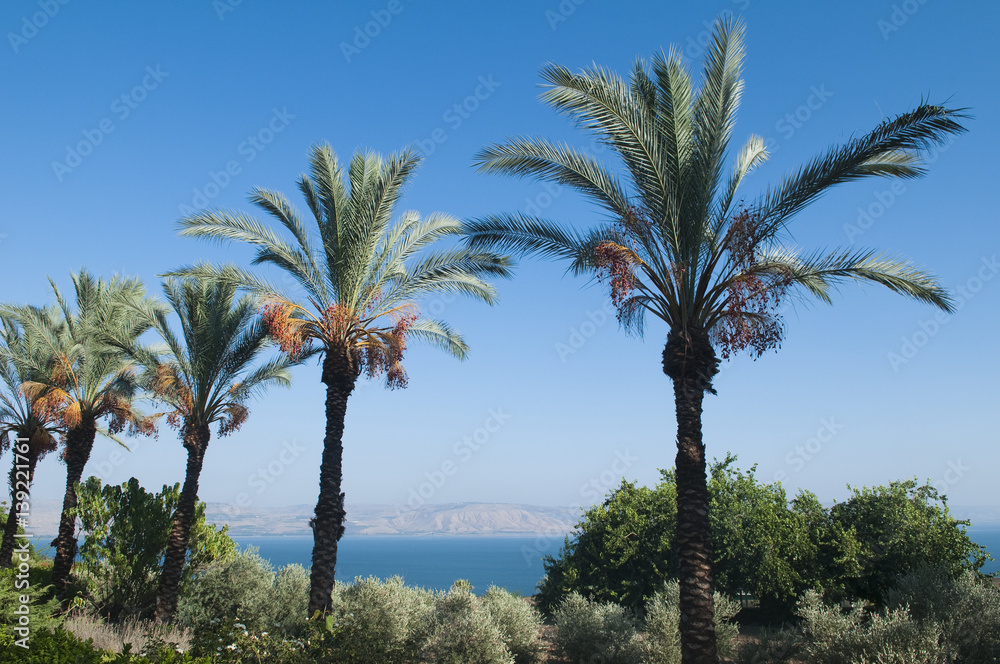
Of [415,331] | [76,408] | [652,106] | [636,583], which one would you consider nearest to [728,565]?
[636,583]

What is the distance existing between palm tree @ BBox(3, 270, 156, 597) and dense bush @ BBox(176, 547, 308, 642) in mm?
4037

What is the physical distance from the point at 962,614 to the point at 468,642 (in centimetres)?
855

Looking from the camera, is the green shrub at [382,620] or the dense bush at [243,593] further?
the dense bush at [243,593]

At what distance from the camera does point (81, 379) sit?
63.1 ft

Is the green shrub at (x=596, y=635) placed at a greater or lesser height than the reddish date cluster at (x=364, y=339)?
lesser

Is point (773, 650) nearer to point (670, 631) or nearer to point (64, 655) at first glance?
point (670, 631)

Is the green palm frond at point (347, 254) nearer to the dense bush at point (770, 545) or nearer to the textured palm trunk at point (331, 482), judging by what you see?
the textured palm trunk at point (331, 482)

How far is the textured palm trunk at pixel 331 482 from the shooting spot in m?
12.7

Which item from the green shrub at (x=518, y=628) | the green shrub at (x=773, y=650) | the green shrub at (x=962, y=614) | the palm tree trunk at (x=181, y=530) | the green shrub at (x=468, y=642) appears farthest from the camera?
the palm tree trunk at (x=181, y=530)

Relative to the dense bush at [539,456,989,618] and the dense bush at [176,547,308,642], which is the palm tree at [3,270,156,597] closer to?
the dense bush at [176,547,308,642]

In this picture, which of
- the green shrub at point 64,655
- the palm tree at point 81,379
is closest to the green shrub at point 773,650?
the green shrub at point 64,655

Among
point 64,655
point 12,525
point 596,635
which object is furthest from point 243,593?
point 64,655

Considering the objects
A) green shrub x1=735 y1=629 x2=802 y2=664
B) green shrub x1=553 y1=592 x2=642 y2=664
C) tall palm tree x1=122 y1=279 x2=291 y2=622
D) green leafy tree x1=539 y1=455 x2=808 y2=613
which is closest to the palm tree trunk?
tall palm tree x1=122 y1=279 x2=291 y2=622

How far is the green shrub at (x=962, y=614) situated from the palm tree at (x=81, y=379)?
67.2 feet
